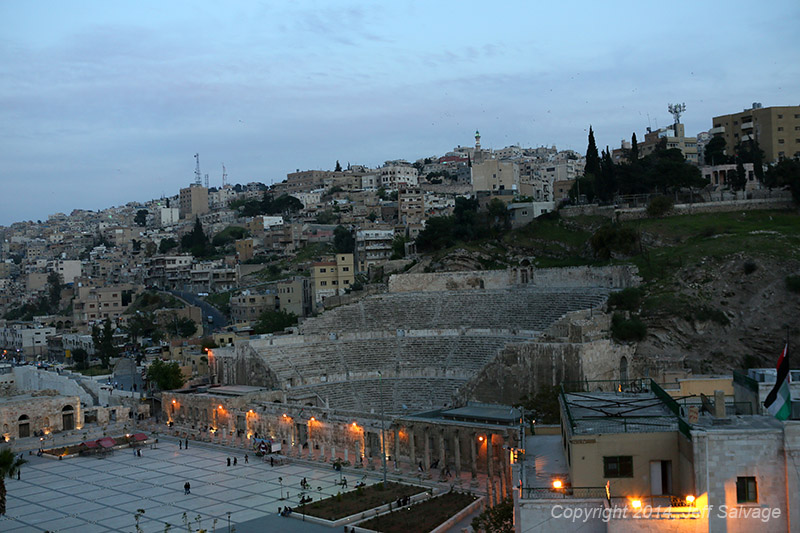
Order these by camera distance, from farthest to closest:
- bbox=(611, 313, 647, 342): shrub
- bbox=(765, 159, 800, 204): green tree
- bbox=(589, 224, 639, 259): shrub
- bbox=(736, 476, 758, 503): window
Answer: bbox=(765, 159, 800, 204): green tree → bbox=(589, 224, 639, 259): shrub → bbox=(611, 313, 647, 342): shrub → bbox=(736, 476, 758, 503): window

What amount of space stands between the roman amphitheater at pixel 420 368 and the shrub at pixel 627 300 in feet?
2.43

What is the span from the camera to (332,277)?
6950cm

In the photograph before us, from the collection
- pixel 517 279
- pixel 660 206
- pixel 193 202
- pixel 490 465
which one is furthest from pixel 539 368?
pixel 193 202

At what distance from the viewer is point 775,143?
216 feet

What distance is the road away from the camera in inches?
3075

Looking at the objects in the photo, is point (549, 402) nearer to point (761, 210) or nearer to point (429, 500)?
point (429, 500)

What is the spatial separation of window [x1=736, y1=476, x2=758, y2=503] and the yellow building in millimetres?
58180

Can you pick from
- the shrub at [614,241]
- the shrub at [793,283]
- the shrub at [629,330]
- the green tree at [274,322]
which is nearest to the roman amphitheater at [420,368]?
the shrub at [629,330]

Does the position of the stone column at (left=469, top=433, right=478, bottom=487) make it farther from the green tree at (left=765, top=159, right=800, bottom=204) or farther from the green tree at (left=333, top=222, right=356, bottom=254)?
the green tree at (left=333, top=222, right=356, bottom=254)

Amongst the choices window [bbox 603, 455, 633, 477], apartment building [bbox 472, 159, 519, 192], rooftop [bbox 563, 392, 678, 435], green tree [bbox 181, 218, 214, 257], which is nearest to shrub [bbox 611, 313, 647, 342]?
rooftop [bbox 563, 392, 678, 435]

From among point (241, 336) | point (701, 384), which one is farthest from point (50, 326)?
point (701, 384)

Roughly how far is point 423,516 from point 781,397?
1557 centimetres

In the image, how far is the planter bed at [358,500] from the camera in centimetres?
2653

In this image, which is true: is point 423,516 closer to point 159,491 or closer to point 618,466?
point 159,491
